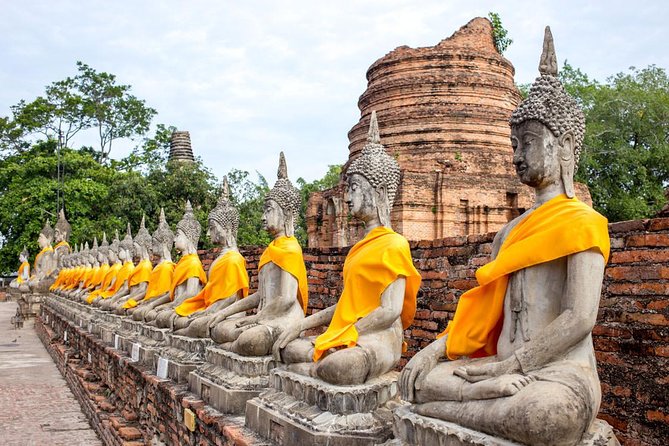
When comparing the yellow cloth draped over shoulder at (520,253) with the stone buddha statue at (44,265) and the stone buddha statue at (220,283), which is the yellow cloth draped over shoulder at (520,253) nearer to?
the stone buddha statue at (220,283)

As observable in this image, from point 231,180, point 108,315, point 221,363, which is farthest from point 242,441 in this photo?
point 231,180

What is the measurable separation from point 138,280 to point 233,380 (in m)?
6.24

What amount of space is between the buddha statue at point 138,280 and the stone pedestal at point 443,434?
7.71 meters

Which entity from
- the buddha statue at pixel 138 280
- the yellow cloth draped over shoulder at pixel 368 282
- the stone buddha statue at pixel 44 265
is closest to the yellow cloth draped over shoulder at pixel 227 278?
the yellow cloth draped over shoulder at pixel 368 282

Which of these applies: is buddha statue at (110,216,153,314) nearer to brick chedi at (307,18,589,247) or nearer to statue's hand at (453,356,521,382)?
brick chedi at (307,18,589,247)

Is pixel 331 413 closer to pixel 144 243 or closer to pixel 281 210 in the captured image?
pixel 281 210

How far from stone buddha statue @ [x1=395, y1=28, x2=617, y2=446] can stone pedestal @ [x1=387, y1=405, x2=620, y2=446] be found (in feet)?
0.08

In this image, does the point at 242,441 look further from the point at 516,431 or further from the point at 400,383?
the point at 516,431

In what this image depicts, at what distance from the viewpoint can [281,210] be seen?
5648 millimetres

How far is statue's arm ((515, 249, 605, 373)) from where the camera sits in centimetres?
269

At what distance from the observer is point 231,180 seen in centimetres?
2205

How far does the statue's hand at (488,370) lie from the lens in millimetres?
2781

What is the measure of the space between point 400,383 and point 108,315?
907cm

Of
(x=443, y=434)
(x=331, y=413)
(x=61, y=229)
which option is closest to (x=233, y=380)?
(x=331, y=413)
